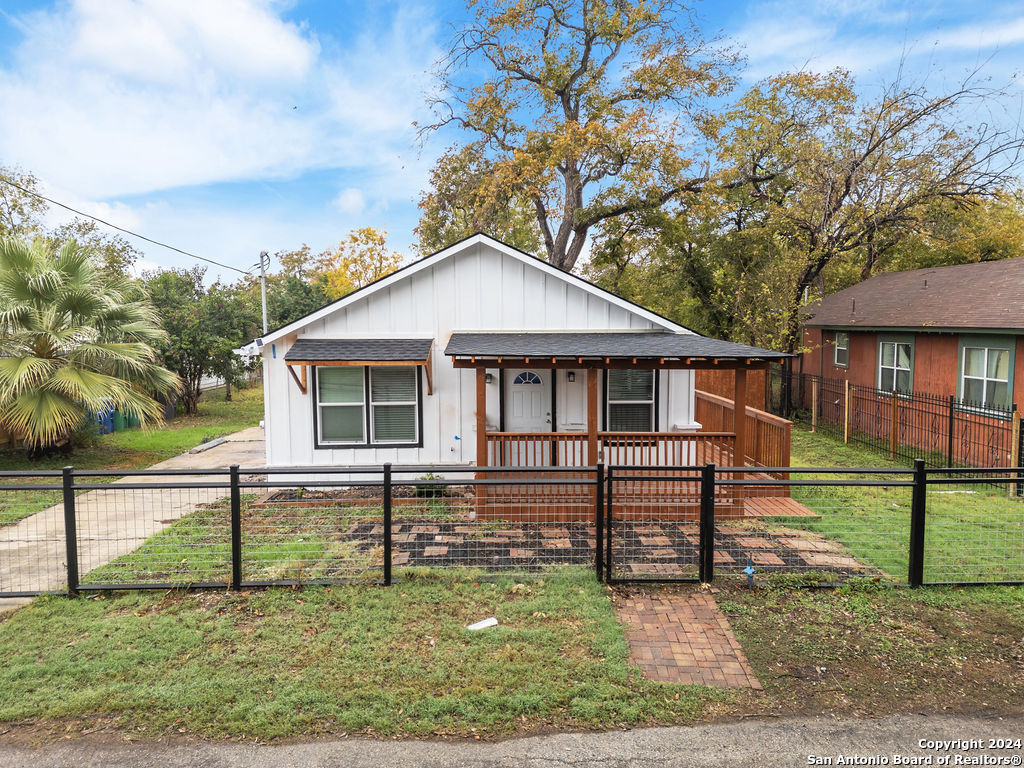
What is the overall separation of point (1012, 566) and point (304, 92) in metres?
23.5

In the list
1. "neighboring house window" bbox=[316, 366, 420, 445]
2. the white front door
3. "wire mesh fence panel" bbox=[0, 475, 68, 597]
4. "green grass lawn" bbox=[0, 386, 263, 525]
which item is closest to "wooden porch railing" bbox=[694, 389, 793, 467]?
the white front door

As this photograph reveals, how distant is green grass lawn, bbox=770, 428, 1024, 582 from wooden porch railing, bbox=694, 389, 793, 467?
81cm

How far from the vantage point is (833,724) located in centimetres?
353

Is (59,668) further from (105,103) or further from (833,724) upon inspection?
(105,103)

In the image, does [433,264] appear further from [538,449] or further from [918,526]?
[918,526]

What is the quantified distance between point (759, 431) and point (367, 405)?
6.29 meters

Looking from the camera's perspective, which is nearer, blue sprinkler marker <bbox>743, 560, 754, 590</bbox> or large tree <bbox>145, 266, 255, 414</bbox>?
blue sprinkler marker <bbox>743, 560, 754, 590</bbox>

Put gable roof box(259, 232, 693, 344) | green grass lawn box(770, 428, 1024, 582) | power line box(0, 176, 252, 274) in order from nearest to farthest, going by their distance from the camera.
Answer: green grass lawn box(770, 428, 1024, 582) → gable roof box(259, 232, 693, 344) → power line box(0, 176, 252, 274)

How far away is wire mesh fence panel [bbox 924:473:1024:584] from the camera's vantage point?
18.5 feet

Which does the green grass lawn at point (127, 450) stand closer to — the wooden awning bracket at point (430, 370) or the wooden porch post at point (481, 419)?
the wooden awning bracket at point (430, 370)

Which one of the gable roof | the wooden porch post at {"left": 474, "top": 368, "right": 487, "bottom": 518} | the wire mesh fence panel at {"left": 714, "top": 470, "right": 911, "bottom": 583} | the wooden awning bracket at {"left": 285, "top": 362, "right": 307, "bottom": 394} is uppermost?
the gable roof

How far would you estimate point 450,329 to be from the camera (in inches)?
375

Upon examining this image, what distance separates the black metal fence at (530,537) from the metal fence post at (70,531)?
0.06 ft

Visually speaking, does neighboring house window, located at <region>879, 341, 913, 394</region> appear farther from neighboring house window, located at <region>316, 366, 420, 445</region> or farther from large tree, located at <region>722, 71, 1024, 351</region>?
neighboring house window, located at <region>316, 366, 420, 445</region>
